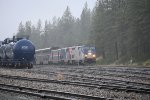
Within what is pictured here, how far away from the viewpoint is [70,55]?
4925 cm

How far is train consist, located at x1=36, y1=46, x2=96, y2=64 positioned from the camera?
154ft

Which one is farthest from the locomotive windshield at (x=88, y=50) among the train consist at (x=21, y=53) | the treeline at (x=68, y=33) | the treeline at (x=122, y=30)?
the treeline at (x=68, y=33)

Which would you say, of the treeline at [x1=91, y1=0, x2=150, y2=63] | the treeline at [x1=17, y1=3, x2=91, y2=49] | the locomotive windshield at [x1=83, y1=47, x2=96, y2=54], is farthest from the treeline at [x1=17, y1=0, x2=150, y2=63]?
the treeline at [x1=17, y1=3, x2=91, y2=49]

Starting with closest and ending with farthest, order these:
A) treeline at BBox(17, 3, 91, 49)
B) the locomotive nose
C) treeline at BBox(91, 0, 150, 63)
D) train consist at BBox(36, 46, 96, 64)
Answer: the locomotive nose → treeline at BBox(91, 0, 150, 63) → train consist at BBox(36, 46, 96, 64) → treeline at BBox(17, 3, 91, 49)

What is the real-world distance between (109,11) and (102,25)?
9.97 ft

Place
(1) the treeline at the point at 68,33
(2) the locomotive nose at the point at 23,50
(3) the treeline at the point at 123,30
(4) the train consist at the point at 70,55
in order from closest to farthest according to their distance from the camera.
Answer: (2) the locomotive nose at the point at 23,50
(3) the treeline at the point at 123,30
(4) the train consist at the point at 70,55
(1) the treeline at the point at 68,33

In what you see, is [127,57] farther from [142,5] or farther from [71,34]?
[71,34]

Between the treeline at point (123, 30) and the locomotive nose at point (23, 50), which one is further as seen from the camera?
the treeline at point (123, 30)

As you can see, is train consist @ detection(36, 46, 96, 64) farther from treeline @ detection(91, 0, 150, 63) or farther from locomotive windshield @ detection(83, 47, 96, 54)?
treeline @ detection(91, 0, 150, 63)

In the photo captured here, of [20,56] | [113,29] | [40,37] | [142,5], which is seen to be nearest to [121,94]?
[20,56]

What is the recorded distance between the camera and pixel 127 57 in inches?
1981

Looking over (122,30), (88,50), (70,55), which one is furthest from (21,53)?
(122,30)

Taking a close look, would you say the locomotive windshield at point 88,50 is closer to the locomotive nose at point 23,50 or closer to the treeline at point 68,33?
the locomotive nose at point 23,50

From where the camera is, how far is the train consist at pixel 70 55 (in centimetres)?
4688
